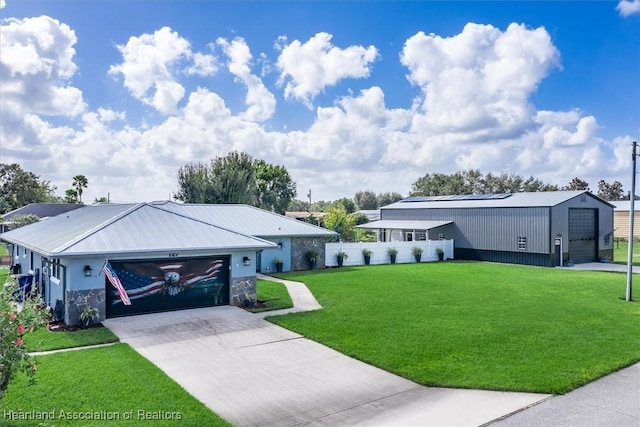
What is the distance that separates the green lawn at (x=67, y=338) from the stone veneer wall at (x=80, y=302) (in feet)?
2.23

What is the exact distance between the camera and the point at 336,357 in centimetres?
1034

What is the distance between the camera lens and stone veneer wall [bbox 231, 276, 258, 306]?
16.0 m

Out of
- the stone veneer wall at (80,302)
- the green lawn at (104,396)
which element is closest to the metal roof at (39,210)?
the stone veneer wall at (80,302)

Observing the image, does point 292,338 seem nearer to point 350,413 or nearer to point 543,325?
point 350,413

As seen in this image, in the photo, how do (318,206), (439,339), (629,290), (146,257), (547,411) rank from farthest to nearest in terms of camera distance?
(318,206) → (629,290) → (146,257) → (439,339) → (547,411)

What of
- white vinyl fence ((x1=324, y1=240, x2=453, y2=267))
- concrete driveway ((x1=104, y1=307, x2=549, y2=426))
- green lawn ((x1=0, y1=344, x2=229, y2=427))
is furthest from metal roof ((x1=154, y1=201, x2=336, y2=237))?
green lawn ((x1=0, y1=344, x2=229, y2=427))

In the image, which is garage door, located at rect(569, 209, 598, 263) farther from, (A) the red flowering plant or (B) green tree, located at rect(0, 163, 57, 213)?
(B) green tree, located at rect(0, 163, 57, 213)

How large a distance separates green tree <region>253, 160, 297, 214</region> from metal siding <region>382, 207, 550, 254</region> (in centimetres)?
2464

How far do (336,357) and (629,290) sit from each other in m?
13.1

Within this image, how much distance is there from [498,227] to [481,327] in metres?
20.7

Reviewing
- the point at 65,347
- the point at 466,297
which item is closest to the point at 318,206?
the point at 466,297

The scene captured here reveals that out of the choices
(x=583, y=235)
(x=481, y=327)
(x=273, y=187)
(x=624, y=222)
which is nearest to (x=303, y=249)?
(x=481, y=327)

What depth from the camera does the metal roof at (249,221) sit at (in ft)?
81.9

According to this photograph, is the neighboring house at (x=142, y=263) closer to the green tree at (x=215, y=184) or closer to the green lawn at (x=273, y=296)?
the green lawn at (x=273, y=296)
